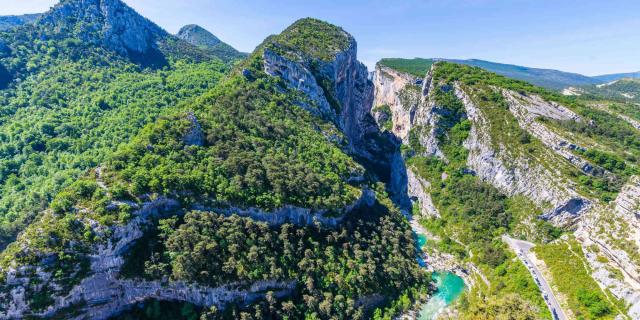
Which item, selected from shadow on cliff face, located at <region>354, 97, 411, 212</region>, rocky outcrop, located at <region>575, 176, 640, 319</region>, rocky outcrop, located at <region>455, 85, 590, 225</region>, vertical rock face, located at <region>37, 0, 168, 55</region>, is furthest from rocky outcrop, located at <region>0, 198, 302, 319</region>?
vertical rock face, located at <region>37, 0, 168, 55</region>

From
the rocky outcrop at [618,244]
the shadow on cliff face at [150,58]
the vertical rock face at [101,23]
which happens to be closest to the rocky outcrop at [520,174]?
the rocky outcrop at [618,244]

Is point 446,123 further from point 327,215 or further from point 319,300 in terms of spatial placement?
point 319,300

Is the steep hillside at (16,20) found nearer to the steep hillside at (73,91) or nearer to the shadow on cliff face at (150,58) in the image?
the steep hillside at (73,91)

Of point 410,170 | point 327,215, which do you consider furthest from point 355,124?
point 327,215

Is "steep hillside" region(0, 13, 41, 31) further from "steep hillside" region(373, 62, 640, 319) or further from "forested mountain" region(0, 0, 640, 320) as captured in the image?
"steep hillside" region(373, 62, 640, 319)

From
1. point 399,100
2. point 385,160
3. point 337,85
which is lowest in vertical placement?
point 385,160

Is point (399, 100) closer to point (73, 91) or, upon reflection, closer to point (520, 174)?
point (520, 174)

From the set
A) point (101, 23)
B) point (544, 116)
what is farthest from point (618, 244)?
point (101, 23)
